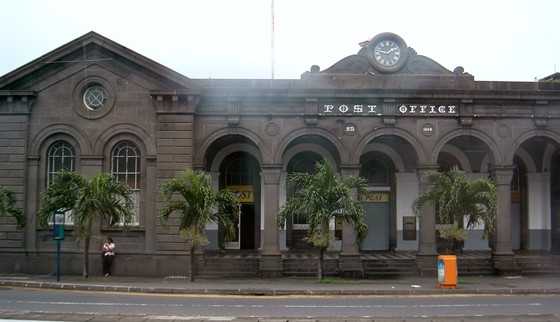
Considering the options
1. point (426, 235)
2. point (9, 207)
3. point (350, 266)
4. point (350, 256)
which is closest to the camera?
point (9, 207)

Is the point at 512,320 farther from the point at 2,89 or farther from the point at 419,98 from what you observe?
the point at 2,89

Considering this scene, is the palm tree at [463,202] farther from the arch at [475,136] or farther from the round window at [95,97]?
the round window at [95,97]

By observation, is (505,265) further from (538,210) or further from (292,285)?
(292,285)

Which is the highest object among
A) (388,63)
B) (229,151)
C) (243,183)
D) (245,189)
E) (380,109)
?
(388,63)

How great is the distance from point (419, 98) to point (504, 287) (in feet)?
24.2

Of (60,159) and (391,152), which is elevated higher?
(391,152)

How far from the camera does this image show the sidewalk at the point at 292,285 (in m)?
18.4

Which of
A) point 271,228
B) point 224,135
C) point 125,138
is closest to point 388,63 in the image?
point 224,135

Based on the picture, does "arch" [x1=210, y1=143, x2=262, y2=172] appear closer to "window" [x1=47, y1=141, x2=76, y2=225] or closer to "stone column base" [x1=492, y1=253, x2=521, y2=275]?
"window" [x1=47, y1=141, x2=76, y2=225]

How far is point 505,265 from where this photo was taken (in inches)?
904

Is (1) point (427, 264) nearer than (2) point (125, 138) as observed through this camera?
Yes

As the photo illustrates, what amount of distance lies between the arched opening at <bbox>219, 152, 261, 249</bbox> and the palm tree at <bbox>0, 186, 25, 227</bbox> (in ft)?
27.8

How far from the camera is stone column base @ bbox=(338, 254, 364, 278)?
73.4ft

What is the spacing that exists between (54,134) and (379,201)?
532 inches
